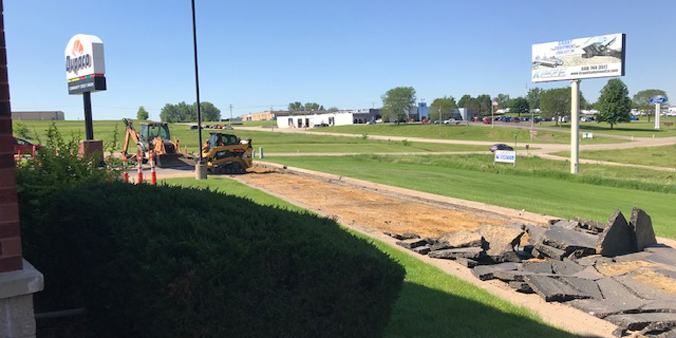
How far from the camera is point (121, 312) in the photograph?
10.4 ft

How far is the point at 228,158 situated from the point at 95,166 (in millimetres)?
18097

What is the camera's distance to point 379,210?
43.6 feet

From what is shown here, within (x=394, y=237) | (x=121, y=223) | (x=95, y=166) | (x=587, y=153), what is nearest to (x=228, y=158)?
(x=394, y=237)

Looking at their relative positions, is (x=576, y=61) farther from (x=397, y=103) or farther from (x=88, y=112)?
(x=397, y=103)

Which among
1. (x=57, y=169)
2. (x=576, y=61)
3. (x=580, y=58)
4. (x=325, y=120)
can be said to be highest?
(x=580, y=58)

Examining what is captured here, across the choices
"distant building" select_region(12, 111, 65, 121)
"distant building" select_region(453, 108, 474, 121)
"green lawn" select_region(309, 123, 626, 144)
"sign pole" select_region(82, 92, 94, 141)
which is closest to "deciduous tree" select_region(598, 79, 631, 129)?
"green lawn" select_region(309, 123, 626, 144)

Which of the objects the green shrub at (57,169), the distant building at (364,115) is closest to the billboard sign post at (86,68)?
the green shrub at (57,169)

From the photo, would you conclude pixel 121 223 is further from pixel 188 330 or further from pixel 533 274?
pixel 533 274

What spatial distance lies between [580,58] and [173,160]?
118 ft

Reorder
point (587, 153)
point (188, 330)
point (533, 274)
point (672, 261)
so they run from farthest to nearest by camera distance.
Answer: point (587, 153) → point (672, 261) → point (533, 274) → point (188, 330)

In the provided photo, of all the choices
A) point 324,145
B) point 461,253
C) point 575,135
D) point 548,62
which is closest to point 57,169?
point 461,253

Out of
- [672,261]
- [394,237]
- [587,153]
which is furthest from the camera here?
[587,153]

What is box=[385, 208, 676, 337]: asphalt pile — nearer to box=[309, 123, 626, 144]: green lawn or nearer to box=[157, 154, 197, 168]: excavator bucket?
box=[157, 154, 197, 168]: excavator bucket

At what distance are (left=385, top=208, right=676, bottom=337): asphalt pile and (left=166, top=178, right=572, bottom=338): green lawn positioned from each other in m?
0.84
